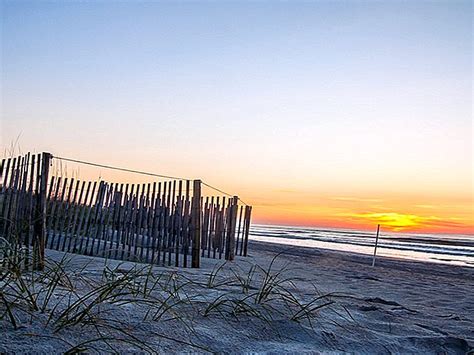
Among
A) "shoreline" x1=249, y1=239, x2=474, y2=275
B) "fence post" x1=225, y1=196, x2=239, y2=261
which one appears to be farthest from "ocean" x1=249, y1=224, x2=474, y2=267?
"fence post" x1=225, y1=196, x2=239, y2=261

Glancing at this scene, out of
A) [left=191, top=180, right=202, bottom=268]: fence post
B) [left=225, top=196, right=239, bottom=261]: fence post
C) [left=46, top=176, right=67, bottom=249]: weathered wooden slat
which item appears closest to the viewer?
[left=191, top=180, right=202, bottom=268]: fence post

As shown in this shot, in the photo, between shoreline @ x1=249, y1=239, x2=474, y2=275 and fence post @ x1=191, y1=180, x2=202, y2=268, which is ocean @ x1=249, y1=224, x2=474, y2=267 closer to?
shoreline @ x1=249, y1=239, x2=474, y2=275

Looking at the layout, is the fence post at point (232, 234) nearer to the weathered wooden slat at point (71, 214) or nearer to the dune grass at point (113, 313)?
the weathered wooden slat at point (71, 214)

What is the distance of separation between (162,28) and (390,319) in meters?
5.95

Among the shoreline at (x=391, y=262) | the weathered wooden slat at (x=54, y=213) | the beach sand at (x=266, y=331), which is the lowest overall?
the shoreline at (x=391, y=262)

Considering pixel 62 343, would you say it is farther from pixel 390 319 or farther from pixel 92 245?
pixel 92 245

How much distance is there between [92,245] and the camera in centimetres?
896

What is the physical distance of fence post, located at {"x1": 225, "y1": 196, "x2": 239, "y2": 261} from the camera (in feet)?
34.7

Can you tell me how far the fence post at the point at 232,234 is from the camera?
10.6m

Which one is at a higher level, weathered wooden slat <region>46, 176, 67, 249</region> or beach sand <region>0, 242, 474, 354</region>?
weathered wooden slat <region>46, 176, 67, 249</region>

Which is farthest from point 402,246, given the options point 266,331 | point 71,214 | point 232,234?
point 266,331

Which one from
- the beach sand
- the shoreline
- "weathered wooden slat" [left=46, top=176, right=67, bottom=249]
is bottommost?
the shoreline

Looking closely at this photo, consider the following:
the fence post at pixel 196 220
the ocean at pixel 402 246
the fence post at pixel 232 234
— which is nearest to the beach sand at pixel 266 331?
the fence post at pixel 196 220

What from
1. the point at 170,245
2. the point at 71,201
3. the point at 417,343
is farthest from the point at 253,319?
the point at 71,201
